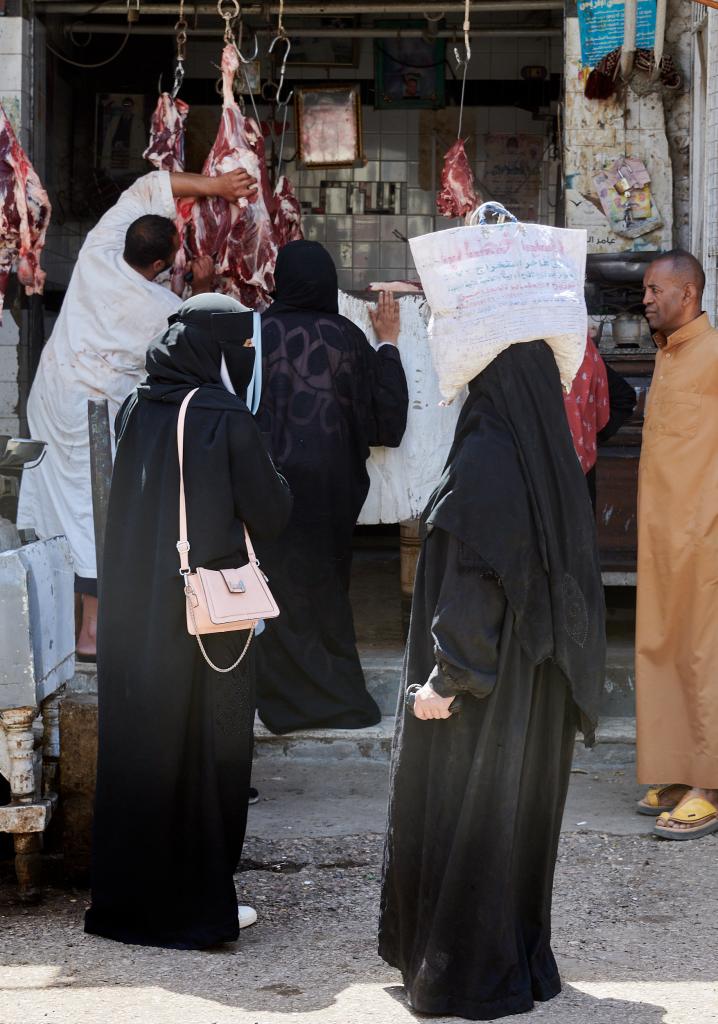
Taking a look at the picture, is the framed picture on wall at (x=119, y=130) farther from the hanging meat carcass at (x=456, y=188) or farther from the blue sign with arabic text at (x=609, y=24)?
the blue sign with arabic text at (x=609, y=24)

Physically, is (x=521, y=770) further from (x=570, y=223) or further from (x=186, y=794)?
(x=570, y=223)

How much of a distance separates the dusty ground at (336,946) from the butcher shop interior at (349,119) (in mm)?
2471

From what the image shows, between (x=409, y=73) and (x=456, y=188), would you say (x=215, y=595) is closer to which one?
(x=456, y=188)

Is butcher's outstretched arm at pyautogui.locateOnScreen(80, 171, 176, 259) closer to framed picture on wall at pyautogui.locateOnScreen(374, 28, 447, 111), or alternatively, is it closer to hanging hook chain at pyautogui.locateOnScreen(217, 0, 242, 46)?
hanging hook chain at pyautogui.locateOnScreen(217, 0, 242, 46)

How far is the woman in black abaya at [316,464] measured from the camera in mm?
5578

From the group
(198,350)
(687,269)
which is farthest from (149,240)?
(687,269)

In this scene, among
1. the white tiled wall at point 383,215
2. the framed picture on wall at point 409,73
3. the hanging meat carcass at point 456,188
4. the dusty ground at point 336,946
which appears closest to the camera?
the dusty ground at point 336,946

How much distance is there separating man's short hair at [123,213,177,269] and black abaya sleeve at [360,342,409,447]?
3.18 feet

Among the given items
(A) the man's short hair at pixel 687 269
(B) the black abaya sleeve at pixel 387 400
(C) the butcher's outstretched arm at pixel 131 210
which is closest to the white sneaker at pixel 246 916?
(B) the black abaya sleeve at pixel 387 400

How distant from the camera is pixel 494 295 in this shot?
3.25m

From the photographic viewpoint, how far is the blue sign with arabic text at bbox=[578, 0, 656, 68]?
637 centimetres

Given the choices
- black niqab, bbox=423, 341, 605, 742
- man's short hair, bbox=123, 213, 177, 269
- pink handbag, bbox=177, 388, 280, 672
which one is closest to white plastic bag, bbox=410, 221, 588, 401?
black niqab, bbox=423, 341, 605, 742

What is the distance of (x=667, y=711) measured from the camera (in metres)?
5.03

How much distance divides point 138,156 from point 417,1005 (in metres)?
6.57
